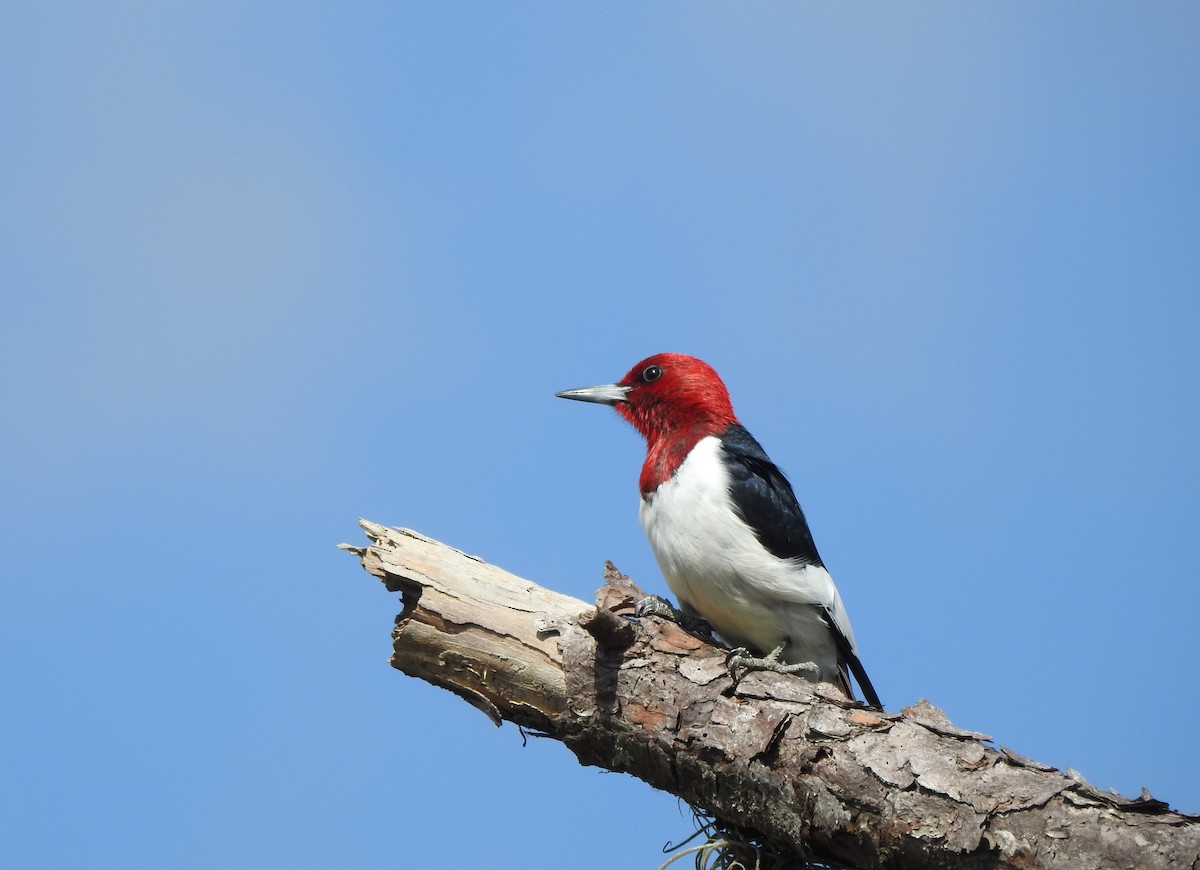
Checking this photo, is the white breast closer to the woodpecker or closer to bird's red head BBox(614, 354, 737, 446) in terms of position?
the woodpecker

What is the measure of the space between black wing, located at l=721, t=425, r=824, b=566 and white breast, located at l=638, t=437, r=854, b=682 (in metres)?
0.04

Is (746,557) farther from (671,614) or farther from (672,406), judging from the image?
(672,406)

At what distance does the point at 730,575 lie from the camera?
Result: 4.95m

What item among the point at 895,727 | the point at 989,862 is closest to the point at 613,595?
the point at 895,727

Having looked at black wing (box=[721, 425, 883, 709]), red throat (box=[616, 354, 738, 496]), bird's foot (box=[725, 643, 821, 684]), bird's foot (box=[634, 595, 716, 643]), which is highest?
red throat (box=[616, 354, 738, 496])

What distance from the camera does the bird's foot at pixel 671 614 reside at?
4594mm

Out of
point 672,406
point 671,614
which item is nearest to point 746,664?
point 671,614

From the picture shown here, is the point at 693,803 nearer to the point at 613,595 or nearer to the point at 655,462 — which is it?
the point at 613,595

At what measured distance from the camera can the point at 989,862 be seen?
11.5 feet

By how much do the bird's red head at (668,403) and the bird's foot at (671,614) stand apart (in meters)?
0.63

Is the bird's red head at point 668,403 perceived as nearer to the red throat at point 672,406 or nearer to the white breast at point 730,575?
the red throat at point 672,406

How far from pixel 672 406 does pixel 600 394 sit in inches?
21.3

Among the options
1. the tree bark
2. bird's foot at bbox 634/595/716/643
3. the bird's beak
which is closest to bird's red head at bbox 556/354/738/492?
the bird's beak

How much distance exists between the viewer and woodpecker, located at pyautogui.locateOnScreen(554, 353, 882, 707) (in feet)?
16.3
